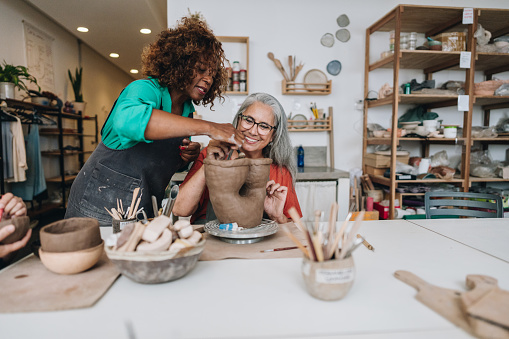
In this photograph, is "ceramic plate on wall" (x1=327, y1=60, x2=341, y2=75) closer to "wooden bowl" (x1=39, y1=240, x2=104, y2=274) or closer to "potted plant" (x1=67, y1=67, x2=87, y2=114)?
"wooden bowl" (x1=39, y1=240, x2=104, y2=274)

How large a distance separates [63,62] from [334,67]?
4.82 m

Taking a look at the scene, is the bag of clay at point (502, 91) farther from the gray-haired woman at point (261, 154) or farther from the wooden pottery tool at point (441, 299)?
the wooden pottery tool at point (441, 299)

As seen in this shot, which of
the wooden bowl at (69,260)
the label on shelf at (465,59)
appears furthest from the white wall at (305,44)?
the wooden bowl at (69,260)

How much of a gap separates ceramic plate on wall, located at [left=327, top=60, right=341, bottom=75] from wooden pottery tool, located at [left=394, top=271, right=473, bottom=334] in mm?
3147

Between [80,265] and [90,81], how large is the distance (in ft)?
23.3

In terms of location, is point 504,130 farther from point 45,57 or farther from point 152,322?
point 45,57

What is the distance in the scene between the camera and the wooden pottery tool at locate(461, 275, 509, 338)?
0.59 meters

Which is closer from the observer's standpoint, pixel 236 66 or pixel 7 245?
pixel 7 245

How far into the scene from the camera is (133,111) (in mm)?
1210

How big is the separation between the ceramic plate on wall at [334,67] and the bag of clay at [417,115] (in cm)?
92

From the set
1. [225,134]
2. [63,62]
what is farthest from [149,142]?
[63,62]

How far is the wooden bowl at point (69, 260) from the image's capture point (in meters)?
0.81

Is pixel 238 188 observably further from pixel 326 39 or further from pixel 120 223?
pixel 326 39

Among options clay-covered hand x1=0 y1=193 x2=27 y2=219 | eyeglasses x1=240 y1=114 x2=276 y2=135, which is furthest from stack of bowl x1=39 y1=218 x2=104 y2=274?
eyeglasses x1=240 y1=114 x2=276 y2=135
